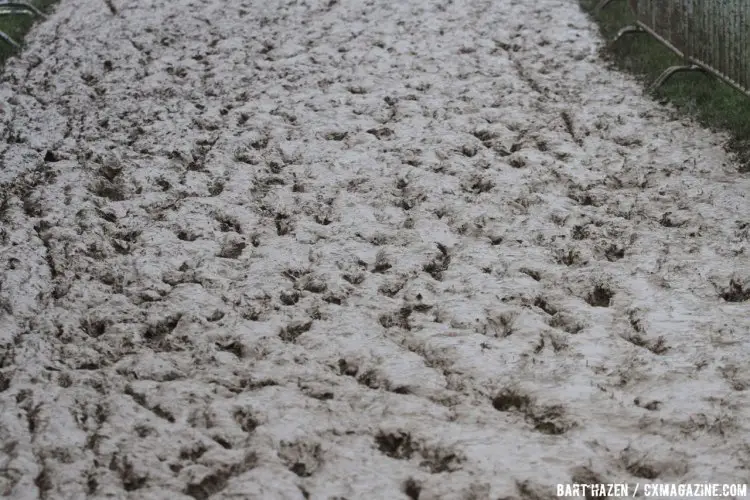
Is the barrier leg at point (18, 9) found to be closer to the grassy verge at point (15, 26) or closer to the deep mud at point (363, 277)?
the grassy verge at point (15, 26)

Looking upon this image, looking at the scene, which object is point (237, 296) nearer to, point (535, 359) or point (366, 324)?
point (366, 324)

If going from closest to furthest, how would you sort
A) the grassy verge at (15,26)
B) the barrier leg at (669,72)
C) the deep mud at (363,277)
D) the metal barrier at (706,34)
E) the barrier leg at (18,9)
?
the deep mud at (363,277) < the metal barrier at (706,34) < the barrier leg at (669,72) < the grassy verge at (15,26) < the barrier leg at (18,9)

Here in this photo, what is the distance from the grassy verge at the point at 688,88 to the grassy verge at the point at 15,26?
14.6 ft

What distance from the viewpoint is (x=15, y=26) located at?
6.95 m

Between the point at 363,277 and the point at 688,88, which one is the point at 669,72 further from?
the point at 363,277

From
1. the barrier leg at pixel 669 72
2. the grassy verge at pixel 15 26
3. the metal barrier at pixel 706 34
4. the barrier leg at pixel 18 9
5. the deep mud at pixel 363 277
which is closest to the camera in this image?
the deep mud at pixel 363 277

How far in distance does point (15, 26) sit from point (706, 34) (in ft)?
17.3

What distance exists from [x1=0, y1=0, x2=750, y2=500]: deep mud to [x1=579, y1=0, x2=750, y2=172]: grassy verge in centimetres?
16

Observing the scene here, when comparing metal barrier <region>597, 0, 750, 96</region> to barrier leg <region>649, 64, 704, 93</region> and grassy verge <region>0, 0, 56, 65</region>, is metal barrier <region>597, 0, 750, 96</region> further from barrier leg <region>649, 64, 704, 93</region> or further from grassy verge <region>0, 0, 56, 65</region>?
grassy verge <region>0, 0, 56, 65</region>

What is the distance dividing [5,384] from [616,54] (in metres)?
4.63

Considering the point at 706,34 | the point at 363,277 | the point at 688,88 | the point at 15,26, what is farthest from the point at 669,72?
the point at 15,26

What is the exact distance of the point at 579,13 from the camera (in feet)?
22.4

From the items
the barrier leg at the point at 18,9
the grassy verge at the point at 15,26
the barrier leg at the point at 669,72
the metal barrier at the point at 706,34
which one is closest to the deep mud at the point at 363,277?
the barrier leg at the point at 669,72

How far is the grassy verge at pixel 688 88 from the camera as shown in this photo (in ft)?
15.9
